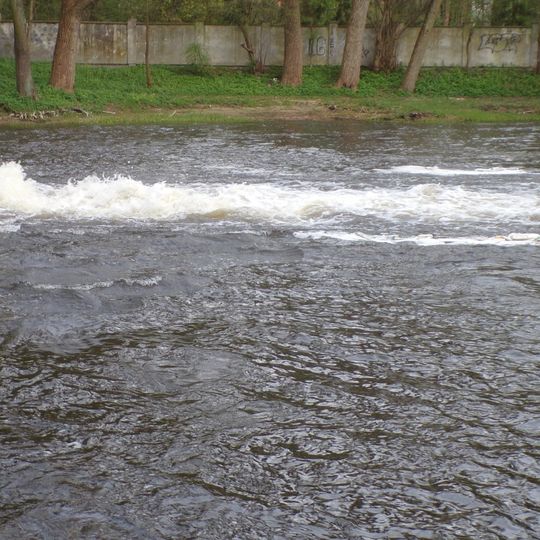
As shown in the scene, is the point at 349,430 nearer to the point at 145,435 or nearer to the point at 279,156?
the point at 145,435

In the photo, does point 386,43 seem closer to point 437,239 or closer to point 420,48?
point 420,48

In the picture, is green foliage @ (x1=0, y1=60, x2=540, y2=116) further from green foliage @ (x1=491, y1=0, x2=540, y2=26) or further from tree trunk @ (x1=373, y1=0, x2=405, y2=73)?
green foliage @ (x1=491, y1=0, x2=540, y2=26)

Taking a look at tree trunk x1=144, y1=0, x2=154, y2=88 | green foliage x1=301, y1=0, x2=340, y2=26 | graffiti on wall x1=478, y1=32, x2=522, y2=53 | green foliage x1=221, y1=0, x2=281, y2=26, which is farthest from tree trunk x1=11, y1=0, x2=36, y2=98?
graffiti on wall x1=478, y1=32, x2=522, y2=53

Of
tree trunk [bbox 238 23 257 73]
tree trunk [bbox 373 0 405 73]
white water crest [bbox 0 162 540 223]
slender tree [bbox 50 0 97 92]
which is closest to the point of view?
white water crest [bbox 0 162 540 223]

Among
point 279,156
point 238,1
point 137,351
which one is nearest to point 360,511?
point 137,351

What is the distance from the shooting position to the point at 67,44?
33750 mm

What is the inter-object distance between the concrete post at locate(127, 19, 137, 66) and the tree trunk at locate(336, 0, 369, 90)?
29.6 feet

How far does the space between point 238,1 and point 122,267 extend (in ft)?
101

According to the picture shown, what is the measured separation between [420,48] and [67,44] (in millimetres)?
13718

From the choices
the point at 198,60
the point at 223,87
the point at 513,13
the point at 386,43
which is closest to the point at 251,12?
the point at 198,60

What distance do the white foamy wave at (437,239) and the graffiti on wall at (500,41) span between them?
33.7 m

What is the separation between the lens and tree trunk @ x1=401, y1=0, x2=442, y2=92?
38.1m

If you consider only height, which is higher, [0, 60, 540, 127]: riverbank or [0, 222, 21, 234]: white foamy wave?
[0, 60, 540, 127]: riverbank

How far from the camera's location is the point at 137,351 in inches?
322
